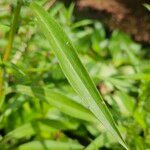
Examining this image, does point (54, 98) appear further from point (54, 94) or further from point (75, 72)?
point (75, 72)

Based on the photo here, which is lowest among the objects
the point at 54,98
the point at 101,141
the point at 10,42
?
the point at 101,141

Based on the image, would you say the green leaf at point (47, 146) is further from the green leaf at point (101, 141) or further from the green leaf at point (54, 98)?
the green leaf at point (54, 98)

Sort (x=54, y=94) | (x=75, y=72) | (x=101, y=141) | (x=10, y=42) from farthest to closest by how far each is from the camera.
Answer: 1. (x=101, y=141)
2. (x=54, y=94)
3. (x=10, y=42)
4. (x=75, y=72)

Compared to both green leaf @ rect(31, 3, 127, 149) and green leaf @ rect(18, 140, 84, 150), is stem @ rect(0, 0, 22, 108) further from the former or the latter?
green leaf @ rect(18, 140, 84, 150)

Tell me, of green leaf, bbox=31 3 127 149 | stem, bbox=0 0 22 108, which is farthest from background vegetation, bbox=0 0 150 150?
green leaf, bbox=31 3 127 149

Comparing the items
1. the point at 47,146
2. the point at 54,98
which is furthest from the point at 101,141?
the point at 54,98
